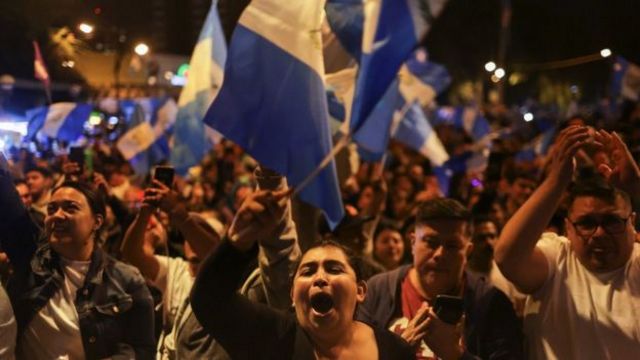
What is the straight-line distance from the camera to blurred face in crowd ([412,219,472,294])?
13.0 feet

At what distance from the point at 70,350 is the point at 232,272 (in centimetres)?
133

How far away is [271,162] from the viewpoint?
4.27 metres

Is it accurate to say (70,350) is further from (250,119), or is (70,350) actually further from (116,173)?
(116,173)

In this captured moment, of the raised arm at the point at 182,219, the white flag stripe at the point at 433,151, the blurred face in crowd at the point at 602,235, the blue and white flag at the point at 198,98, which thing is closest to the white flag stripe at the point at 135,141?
the blue and white flag at the point at 198,98

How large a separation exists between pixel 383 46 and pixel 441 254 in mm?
1861

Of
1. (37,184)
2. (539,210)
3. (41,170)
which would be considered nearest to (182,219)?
(539,210)

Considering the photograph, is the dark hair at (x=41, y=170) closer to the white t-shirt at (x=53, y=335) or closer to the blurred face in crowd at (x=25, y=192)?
the blurred face in crowd at (x=25, y=192)

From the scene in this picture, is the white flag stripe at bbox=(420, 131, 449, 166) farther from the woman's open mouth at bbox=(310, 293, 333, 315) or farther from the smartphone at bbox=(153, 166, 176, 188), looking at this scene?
the woman's open mouth at bbox=(310, 293, 333, 315)

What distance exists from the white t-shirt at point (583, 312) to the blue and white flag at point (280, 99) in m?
1.08

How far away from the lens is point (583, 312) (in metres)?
3.68

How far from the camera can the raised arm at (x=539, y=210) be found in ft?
11.4

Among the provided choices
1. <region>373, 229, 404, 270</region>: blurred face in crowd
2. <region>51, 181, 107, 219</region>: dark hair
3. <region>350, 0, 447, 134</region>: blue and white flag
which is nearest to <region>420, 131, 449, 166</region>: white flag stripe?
<region>373, 229, 404, 270</region>: blurred face in crowd

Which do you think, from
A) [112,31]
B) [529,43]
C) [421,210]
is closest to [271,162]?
[421,210]

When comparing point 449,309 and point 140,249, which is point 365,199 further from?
point 449,309
